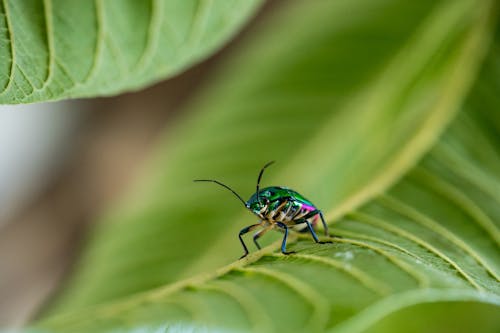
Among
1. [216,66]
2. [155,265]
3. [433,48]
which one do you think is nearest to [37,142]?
[216,66]

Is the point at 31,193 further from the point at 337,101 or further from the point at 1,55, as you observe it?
the point at 1,55

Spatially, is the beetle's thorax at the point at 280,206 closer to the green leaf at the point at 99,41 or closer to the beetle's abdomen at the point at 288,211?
the beetle's abdomen at the point at 288,211

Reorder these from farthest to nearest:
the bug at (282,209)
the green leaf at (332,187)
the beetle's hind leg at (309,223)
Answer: the bug at (282,209)
the beetle's hind leg at (309,223)
the green leaf at (332,187)

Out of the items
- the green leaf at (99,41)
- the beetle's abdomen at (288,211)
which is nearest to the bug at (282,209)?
the beetle's abdomen at (288,211)

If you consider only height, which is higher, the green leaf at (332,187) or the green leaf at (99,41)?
the green leaf at (99,41)

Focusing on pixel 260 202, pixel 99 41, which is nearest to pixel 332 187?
pixel 260 202

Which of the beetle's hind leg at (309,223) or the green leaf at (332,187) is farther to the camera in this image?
the beetle's hind leg at (309,223)

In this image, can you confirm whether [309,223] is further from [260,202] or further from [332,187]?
[332,187]
